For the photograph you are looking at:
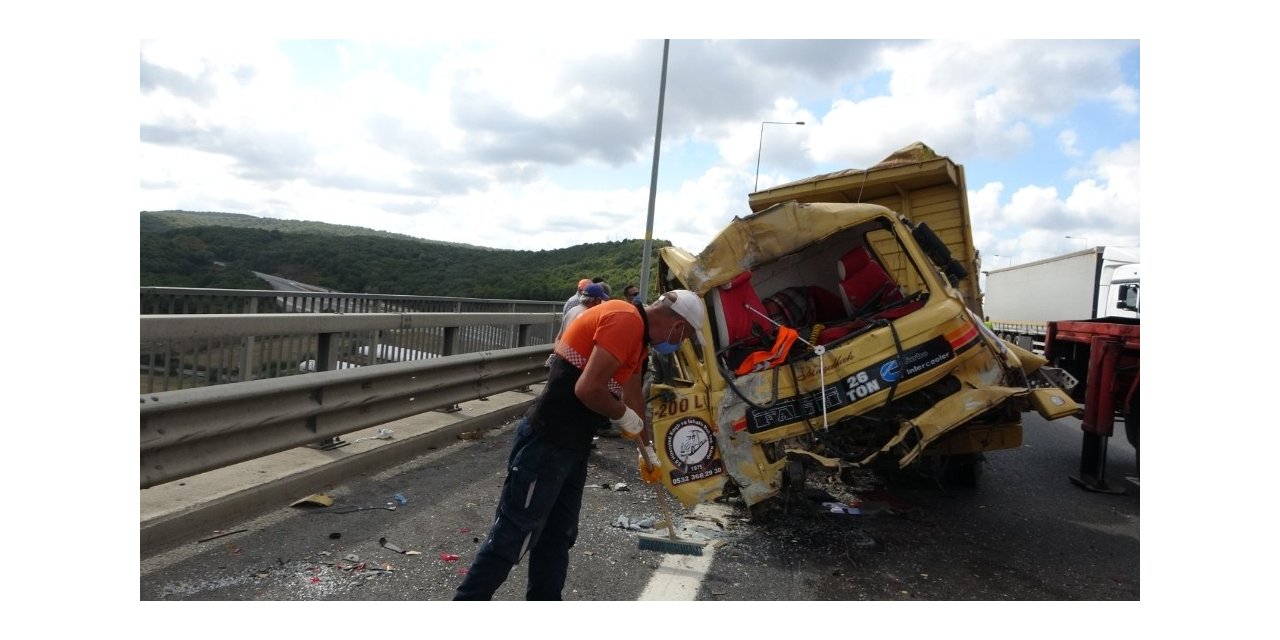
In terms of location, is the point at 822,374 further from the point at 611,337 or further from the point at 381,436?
the point at 381,436

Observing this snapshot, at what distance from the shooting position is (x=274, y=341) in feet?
18.1

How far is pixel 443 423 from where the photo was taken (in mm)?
7191

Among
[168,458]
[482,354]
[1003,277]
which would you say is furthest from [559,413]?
[1003,277]

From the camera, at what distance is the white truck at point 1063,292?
55.2 ft

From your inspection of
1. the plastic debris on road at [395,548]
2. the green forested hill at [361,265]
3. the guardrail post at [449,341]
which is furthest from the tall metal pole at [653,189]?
the plastic debris on road at [395,548]

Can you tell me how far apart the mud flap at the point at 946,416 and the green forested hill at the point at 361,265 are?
37.5ft

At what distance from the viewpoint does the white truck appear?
16.8 meters

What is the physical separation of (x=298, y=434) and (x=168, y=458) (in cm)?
112

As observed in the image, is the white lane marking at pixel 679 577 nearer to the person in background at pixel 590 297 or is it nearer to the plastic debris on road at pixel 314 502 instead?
the plastic debris on road at pixel 314 502

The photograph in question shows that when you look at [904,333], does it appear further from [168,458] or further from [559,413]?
[168,458]

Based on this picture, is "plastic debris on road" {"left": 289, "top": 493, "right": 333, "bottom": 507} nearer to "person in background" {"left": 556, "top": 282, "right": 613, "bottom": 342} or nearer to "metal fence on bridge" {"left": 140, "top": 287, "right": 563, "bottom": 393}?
"metal fence on bridge" {"left": 140, "top": 287, "right": 563, "bottom": 393}

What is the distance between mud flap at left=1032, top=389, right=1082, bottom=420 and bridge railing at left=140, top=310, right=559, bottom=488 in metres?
4.81

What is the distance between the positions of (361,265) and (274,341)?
2158cm

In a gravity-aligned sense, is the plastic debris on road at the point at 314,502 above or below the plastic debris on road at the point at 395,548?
above
